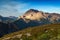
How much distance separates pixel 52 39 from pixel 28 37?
24629 mm

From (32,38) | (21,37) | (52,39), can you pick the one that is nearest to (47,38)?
(52,39)

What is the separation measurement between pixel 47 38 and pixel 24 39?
20943 millimetres

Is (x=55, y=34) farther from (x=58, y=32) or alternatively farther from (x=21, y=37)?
(x=21, y=37)

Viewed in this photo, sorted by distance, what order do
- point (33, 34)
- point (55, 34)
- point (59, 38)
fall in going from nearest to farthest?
point (59, 38), point (55, 34), point (33, 34)

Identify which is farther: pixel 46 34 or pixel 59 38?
pixel 46 34

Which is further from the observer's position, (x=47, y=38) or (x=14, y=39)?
(x=14, y=39)

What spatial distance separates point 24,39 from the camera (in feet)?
453

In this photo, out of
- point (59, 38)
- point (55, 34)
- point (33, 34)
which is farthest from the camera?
point (33, 34)

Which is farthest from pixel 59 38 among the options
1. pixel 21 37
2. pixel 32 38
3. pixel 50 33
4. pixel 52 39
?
pixel 21 37

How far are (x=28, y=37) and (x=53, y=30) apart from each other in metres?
24.1

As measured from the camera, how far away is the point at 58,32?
461 ft

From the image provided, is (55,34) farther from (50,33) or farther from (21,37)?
(21,37)

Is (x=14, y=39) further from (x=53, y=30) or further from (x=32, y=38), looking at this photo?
(x=53, y=30)

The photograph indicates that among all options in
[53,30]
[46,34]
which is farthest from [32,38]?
[53,30]
